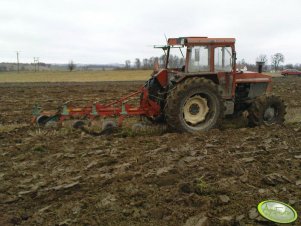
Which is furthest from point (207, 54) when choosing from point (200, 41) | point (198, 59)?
point (200, 41)

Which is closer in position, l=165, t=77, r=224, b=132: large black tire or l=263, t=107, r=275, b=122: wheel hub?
l=165, t=77, r=224, b=132: large black tire

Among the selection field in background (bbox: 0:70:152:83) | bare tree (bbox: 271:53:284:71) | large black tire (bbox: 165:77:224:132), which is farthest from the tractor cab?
bare tree (bbox: 271:53:284:71)

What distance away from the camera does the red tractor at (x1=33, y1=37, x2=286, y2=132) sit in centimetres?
834

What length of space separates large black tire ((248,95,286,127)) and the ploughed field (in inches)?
27.5

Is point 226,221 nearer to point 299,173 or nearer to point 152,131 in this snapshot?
point 299,173

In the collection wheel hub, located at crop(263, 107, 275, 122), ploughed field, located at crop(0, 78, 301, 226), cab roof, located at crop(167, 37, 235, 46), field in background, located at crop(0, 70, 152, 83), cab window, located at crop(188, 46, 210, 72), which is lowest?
ploughed field, located at crop(0, 78, 301, 226)

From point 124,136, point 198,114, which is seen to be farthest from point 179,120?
point 124,136

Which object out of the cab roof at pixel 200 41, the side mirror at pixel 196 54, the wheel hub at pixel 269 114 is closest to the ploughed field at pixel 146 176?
the wheel hub at pixel 269 114

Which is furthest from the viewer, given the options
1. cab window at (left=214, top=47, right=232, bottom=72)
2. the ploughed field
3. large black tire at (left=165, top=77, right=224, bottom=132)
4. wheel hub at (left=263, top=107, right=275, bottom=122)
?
wheel hub at (left=263, top=107, right=275, bottom=122)

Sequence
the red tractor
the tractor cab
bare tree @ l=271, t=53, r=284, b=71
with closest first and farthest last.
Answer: the red tractor < the tractor cab < bare tree @ l=271, t=53, r=284, b=71

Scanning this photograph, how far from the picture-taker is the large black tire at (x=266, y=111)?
30.0ft

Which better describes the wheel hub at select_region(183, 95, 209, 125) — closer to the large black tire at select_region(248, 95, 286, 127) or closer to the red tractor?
the red tractor

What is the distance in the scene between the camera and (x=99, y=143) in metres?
7.58

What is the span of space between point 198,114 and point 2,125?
5.75 metres
